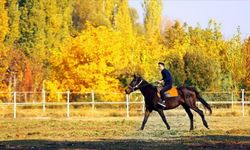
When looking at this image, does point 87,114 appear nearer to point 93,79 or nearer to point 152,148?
point 93,79

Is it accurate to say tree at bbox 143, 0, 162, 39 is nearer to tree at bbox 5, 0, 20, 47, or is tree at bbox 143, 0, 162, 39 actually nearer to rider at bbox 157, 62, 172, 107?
tree at bbox 5, 0, 20, 47

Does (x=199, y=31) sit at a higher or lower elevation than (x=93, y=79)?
higher

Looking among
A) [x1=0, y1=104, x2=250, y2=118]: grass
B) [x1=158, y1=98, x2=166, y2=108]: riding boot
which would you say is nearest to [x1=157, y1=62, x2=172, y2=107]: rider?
[x1=158, y1=98, x2=166, y2=108]: riding boot

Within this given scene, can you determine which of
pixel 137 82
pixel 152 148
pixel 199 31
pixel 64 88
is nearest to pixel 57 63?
pixel 64 88

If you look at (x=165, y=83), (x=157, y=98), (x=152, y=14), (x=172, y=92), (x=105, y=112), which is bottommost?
(x=105, y=112)

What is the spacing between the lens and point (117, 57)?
4697 cm

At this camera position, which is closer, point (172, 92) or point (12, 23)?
point (172, 92)

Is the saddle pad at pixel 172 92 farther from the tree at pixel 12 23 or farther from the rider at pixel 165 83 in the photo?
the tree at pixel 12 23

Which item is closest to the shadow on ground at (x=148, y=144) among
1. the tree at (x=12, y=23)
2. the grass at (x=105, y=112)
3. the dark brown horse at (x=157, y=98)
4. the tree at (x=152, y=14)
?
the dark brown horse at (x=157, y=98)

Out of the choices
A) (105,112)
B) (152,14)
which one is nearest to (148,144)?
(105,112)

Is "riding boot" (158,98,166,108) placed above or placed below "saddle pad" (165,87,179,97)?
below

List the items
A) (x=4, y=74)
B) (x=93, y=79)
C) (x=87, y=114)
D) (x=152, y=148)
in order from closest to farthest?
(x=152, y=148) → (x=87, y=114) → (x=93, y=79) → (x=4, y=74)

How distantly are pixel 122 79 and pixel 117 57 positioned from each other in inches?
87.6

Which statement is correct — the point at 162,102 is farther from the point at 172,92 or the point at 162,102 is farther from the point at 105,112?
the point at 105,112
